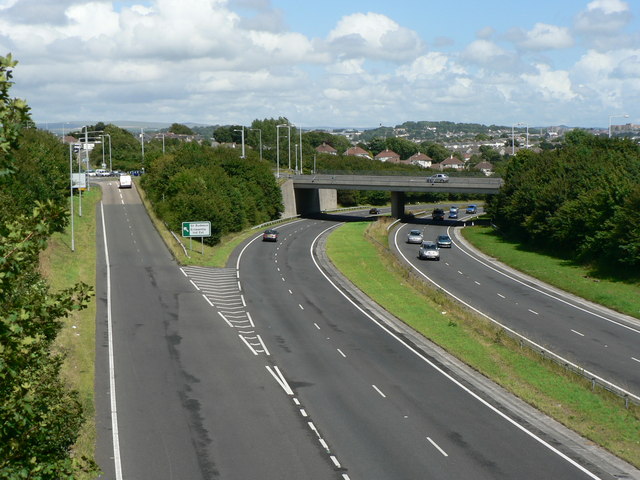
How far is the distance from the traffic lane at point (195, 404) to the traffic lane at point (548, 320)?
16578 mm

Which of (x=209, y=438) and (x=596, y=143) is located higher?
(x=596, y=143)

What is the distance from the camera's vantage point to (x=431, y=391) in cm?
3322

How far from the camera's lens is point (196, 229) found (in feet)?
232

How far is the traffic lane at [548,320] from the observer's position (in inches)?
1555

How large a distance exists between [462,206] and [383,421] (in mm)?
129796

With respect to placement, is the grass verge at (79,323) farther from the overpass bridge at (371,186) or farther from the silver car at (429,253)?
the overpass bridge at (371,186)

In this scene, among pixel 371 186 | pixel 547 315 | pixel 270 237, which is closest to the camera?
pixel 547 315

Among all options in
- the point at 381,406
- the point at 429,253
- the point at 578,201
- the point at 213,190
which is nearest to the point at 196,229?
the point at 213,190

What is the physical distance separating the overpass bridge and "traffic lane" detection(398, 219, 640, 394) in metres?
35.1

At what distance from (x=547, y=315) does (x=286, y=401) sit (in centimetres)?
2589

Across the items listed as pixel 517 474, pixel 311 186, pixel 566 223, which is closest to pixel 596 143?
pixel 566 223

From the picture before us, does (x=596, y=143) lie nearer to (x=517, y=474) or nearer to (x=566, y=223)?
(x=566, y=223)

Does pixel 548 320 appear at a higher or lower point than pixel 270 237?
lower

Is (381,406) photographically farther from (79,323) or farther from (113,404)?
(79,323)
